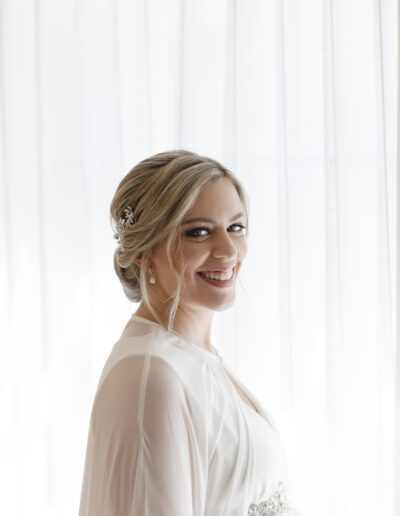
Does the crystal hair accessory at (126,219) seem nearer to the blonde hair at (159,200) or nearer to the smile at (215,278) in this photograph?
the blonde hair at (159,200)

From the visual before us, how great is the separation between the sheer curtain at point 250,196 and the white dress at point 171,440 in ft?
2.16

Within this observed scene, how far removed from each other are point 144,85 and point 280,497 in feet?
3.98

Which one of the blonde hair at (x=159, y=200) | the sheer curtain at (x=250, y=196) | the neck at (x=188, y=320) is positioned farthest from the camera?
the sheer curtain at (x=250, y=196)

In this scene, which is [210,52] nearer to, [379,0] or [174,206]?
[379,0]

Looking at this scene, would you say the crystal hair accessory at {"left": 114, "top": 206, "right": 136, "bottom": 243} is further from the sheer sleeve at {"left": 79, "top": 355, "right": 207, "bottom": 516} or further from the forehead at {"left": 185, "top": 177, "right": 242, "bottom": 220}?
the sheer sleeve at {"left": 79, "top": 355, "right": 207, "bottom": 516}

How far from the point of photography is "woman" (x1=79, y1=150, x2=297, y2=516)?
38.8 inches

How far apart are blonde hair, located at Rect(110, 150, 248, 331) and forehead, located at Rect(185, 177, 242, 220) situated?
0.04 ft

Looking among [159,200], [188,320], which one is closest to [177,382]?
[188,320]

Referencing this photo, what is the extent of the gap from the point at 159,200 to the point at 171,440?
1.34 ft

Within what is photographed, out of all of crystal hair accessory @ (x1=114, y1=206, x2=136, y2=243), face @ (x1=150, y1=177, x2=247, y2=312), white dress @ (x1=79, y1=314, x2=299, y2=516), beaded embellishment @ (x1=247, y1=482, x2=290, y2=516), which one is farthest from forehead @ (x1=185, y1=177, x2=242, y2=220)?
beaded embellishment @ (x1=247, y1=482, x2=290, y2=516)

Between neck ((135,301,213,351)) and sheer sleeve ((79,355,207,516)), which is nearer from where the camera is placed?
sheer sleeve ((79,355,207,516))

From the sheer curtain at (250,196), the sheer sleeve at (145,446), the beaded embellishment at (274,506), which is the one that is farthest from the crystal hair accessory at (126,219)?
the sheer curtain at (250,196)

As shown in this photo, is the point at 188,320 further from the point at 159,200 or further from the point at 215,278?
the point at 159,200

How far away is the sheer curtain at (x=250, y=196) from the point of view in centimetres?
183
